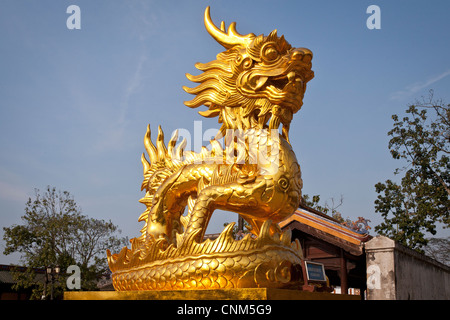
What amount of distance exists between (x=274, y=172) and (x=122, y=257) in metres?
1.62

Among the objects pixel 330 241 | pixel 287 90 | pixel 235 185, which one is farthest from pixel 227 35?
pixel 330 241

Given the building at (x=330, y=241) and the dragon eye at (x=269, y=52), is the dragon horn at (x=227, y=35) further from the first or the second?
the building at (x=330, y=241)

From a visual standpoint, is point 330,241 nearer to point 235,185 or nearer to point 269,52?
point 235,185

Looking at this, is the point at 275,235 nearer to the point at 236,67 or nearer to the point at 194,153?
the point at 194,153

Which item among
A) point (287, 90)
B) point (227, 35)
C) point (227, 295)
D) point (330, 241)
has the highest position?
point (227, 35)

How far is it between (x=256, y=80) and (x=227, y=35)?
0.59 m

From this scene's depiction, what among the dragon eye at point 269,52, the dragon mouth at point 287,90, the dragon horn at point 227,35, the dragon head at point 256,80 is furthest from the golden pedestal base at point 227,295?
the dragon horn at point 227,35

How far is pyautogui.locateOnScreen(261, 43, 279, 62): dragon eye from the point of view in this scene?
10.5 ft

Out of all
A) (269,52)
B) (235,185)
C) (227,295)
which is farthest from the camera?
(269,52)

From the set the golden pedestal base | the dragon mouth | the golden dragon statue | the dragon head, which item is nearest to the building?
the golden dragon statue

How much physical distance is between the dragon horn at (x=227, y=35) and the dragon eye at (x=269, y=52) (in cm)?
24

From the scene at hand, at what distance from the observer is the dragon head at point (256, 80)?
3.17 metres

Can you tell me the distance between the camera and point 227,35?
3545 millimetres

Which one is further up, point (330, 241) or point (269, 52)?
point (269, 52)
